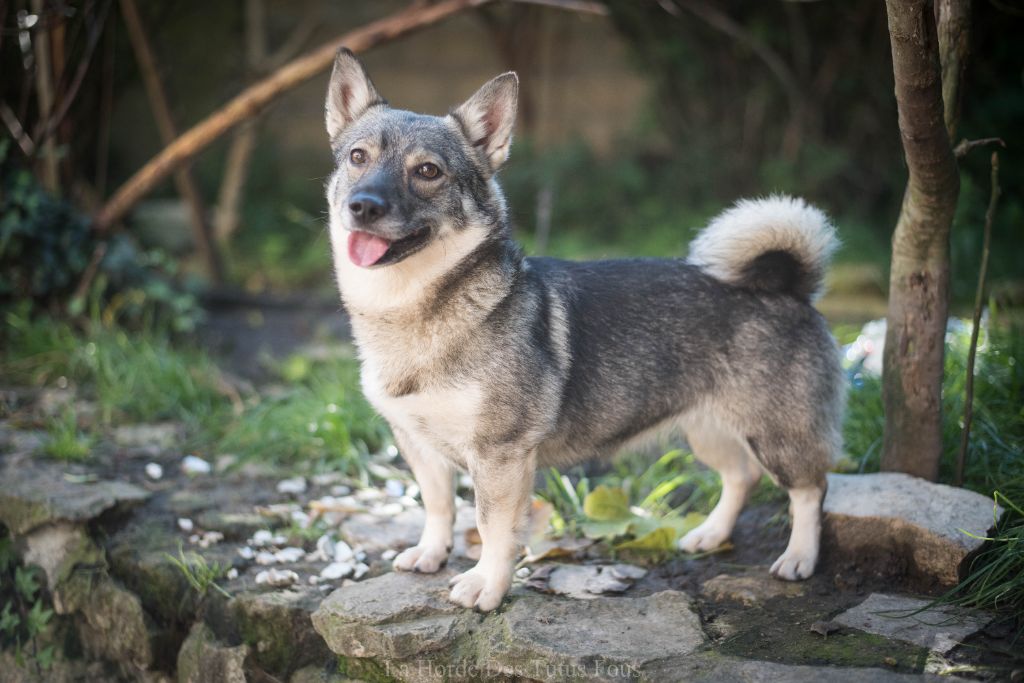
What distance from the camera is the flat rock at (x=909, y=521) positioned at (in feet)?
11.3

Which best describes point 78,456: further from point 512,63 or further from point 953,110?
point 512,63

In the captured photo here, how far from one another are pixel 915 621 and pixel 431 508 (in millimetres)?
1814

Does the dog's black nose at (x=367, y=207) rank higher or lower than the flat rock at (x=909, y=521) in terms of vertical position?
higher

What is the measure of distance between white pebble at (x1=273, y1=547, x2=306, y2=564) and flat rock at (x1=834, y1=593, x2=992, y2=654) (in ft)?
7.12

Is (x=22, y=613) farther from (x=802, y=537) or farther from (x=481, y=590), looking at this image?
(x=802, y=537)

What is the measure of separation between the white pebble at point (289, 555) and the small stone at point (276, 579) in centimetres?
16

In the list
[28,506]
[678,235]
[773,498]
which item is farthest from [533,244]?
[28,506]

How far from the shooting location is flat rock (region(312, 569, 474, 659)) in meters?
3.28

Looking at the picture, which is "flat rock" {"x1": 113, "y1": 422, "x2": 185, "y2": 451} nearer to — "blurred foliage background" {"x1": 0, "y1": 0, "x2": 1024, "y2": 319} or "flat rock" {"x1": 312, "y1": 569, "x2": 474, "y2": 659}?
"flat rock" {"x1": 312, "y1": 569, "x2": 474, "y2": 659}

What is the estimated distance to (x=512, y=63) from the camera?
410 inches

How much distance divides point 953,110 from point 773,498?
6.02ft

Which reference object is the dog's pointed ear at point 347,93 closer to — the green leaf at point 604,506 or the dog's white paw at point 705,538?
the green leaf at point 604,506

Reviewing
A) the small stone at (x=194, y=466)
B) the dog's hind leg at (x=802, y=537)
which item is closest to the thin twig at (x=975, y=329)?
Result: the dog's hind leg at (x=802, y=537)

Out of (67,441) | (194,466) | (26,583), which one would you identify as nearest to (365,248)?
(194,466)
